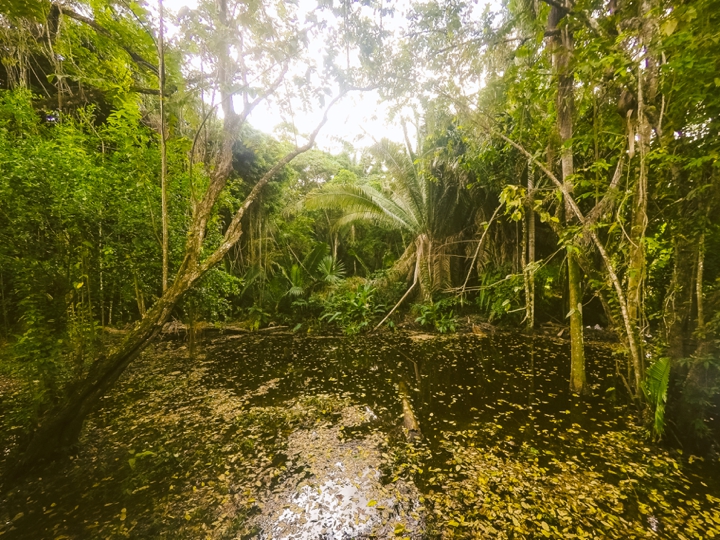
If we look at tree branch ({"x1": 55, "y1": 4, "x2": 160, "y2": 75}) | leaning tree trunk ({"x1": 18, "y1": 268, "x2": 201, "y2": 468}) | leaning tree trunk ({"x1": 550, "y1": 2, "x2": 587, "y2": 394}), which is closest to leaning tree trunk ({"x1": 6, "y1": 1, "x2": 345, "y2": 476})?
leaning tree trunk ({"x1": 18, "y1": 268, "x2": 201, "y2": 468})

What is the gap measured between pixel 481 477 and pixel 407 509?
771 millimetres

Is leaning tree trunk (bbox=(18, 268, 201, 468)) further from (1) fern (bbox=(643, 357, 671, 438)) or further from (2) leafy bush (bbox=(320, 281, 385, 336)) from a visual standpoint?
(2) leafy bush (bbox=(320, 281, 385, 336))

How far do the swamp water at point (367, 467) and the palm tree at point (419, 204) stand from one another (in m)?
4.26

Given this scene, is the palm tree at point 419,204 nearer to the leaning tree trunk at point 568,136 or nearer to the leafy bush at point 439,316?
Answer: the leafy bush at point 439,316

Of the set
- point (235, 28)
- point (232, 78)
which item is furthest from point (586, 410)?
point (235, 28)

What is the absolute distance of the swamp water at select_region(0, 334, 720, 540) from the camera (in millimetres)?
2180

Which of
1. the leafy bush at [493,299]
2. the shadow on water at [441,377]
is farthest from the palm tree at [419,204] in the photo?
the shadow on water at [441,377]

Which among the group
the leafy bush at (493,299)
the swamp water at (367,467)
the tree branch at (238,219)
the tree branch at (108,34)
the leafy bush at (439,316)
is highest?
the tree branch at (108,34)

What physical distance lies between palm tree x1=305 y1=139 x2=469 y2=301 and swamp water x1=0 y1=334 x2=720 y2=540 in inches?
168

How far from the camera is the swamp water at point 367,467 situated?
7.15 feet

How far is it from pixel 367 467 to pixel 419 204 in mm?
6893

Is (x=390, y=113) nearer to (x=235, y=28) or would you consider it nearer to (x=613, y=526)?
(x=235, y=28)

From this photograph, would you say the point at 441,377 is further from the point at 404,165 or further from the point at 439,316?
the point at 404,165

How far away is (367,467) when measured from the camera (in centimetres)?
281
